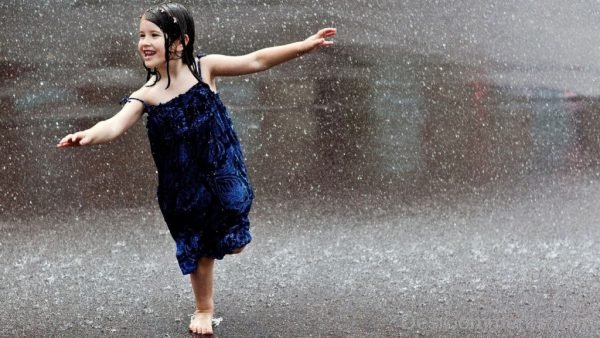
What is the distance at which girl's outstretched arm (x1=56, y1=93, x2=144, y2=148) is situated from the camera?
2.84 meters

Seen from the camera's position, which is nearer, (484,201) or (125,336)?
(125,336)

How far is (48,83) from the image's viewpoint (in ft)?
16.0

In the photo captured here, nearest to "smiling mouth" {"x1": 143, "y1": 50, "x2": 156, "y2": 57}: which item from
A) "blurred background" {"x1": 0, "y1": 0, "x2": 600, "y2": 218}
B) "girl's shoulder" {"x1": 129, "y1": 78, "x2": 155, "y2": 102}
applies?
"girl's shoulder" {"x1": 129, "y1": 78, "x2": 155, "y2": 102}

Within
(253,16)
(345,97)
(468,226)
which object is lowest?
(468,226)

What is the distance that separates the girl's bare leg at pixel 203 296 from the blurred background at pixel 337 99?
1.32 m

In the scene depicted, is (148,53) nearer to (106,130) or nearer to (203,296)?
(106,130)

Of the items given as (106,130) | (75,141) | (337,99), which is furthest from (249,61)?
(337,99)

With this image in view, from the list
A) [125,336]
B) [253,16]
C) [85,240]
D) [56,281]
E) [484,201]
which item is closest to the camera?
[125,336]

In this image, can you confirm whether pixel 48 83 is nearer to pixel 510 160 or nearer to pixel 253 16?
pixel 253 16

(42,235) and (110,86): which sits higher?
(110,86)

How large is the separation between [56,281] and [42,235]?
1.74 feet

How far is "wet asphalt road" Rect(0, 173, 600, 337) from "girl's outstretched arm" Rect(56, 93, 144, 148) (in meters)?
0.77

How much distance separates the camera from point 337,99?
501 centimetres

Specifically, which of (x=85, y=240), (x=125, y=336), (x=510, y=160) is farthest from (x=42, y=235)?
(x=510, y=160)
